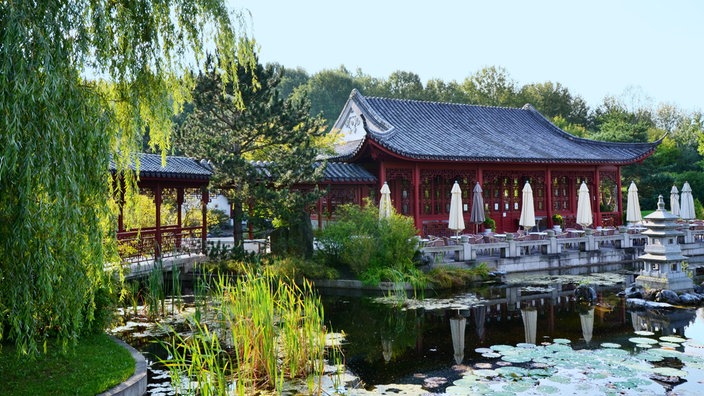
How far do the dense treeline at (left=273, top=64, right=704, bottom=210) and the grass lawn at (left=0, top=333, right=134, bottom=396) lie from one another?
26266mm

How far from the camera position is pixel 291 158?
12.2 m

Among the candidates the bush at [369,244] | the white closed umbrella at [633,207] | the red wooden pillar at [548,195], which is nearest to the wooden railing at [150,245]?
the bush at [369,244]

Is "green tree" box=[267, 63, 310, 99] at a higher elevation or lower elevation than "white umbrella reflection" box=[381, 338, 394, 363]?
higher

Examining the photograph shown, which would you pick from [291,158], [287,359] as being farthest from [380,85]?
[287,359]

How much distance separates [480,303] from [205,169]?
23.4 ft

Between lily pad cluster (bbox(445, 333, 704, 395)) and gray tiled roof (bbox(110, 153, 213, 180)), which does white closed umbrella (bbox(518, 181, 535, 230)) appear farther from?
lily pad cluster (bbox(445, 333, 704, 395))

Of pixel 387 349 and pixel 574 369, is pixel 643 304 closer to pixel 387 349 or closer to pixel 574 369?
pixel 574 369

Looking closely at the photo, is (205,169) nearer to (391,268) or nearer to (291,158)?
(291,158)

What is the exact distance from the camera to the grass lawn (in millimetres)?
5090

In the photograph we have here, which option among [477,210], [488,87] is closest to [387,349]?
[477,210]

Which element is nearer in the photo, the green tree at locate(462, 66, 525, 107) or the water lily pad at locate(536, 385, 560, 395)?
the water lily pad at locate(536, 385, 560, 395)

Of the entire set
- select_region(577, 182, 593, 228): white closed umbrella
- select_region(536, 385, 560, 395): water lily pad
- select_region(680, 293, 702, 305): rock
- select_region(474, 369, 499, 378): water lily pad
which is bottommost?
select_region(536, 385, 560, 395): water lily pad

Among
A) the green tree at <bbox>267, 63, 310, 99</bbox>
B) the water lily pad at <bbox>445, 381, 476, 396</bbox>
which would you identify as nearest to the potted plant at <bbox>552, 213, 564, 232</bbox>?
the water lily pad at <bbox>445, 381, 476, 396</bbox>

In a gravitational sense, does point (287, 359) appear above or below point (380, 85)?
below
